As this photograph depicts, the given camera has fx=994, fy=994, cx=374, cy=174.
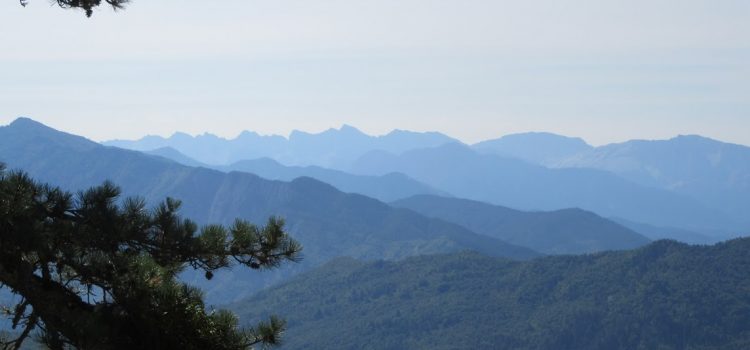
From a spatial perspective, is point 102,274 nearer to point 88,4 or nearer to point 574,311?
point 88,4

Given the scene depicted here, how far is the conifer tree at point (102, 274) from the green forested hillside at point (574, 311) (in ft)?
499

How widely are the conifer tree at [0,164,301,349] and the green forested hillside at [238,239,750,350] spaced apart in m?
152

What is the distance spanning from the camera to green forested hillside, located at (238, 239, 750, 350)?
16912 cm

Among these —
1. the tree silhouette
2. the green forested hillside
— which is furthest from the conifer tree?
the green forested hillside

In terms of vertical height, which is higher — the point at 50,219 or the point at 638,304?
the point at 50,219

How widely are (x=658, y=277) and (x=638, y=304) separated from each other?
8.50 metres

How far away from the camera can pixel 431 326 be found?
185 m

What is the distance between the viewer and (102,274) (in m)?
9.27

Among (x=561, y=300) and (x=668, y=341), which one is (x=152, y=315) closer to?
(x=668, y=341)

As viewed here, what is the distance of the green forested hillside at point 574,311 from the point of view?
169 metres

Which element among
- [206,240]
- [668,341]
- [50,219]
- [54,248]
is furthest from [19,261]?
[668,341]

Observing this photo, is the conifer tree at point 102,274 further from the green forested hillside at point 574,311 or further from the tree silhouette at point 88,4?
the green forested hillside at point 574,311

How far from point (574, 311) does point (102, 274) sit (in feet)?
577

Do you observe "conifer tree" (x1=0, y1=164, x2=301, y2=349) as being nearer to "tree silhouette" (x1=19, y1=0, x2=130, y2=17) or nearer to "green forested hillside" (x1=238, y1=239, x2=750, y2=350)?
"tree silhouette" (x1=19, y1=0, x2=130, y2=17)
